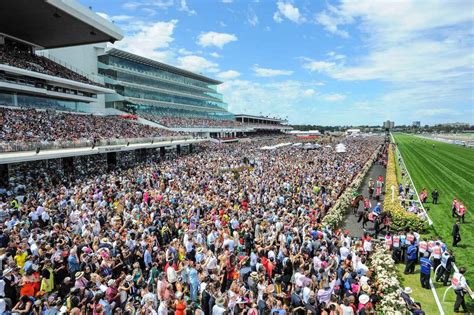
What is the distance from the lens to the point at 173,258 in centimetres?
910

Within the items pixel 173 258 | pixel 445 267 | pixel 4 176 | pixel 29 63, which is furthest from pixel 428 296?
pixel 29 63

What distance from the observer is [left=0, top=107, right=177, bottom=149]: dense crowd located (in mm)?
22077

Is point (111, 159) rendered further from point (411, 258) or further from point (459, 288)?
point (459, 288)

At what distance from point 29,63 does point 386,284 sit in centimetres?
3259

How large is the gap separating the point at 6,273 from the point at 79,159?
Result: 1864cm

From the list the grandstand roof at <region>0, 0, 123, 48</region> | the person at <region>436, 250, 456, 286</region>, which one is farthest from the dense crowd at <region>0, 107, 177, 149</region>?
the person at <region>436, 250, 456, 286</region>

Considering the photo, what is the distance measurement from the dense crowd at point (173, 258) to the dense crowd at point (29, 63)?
636 inches

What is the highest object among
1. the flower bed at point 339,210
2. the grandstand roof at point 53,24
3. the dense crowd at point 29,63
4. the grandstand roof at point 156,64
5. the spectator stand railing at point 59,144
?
the grandstand roof at point 156,64

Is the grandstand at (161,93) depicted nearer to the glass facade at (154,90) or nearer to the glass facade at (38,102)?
the glass facade at (154,90)

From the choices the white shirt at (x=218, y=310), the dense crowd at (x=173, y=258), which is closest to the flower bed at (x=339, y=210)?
the dense crowd at (x=173, y=258)

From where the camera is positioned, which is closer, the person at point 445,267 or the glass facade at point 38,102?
the person at point 445,267

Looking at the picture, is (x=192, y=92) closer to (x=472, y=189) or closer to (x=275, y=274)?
(x=472, y=189)

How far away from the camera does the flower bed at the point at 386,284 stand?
732 cm

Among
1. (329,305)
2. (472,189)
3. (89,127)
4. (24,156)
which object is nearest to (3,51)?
(89,127)
